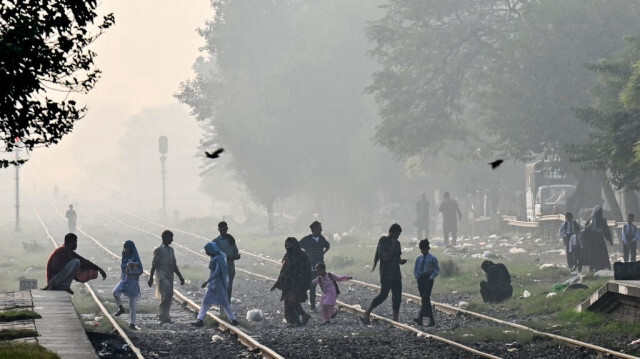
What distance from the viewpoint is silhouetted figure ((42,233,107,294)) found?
1858 centimetres

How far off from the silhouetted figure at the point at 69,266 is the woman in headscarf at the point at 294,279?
10.5ft

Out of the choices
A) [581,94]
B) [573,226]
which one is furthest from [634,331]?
[581,94]

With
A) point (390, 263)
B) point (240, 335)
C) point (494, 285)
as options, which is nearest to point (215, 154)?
point (494, 285)

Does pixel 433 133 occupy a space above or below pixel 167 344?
above

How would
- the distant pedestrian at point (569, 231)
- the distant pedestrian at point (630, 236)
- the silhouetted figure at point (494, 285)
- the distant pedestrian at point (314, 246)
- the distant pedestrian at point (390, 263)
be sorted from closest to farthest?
the distant pedestrian at point (390, 263) → the distant pedestrian at point (314, 246) → the silhouetted figure at point (494, 285) → the distant pedestrian at point (630, 236) → the distant pedestrian at point (569, 231)

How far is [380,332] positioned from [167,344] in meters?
3.52

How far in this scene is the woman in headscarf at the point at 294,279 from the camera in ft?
63.5

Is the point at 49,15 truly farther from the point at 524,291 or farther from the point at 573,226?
the point at 573,226

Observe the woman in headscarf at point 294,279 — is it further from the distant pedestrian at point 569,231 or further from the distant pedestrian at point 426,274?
the distant pedestrian at point 569,231

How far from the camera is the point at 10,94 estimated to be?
11.7m

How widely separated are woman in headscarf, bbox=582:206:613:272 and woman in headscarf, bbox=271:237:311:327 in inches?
384

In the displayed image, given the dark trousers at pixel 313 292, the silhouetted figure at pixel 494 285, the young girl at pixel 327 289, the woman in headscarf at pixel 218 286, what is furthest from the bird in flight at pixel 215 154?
the woman in headscarf at pixel 218 286

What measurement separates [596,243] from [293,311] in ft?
33.3

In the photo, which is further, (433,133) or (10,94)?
(433,133)
